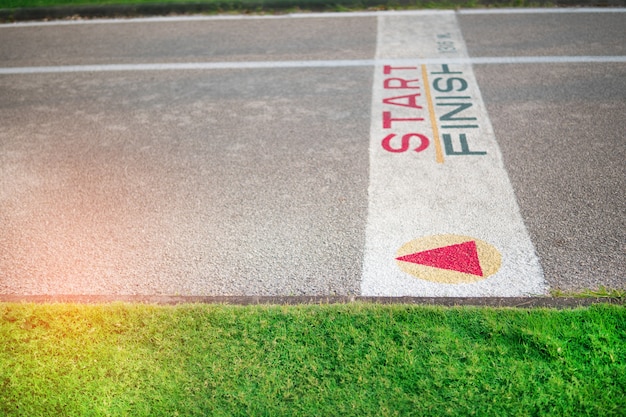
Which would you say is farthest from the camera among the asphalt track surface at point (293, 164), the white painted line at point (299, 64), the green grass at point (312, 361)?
the white painted line at point (299, 64)

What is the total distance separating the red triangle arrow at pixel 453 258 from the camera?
4.12 m

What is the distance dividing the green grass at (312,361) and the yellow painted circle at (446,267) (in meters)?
0.46

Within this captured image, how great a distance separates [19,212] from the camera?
5.13m

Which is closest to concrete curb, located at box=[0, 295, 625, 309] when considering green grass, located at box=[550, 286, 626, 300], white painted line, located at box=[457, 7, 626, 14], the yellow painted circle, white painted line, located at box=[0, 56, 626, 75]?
green grass, located at box=[550, 286, 626, 300]

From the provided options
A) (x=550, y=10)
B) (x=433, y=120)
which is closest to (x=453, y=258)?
(x=433, y=120)

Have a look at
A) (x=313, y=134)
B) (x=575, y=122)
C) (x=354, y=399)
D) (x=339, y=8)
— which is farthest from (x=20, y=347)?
(x=339, y=8)

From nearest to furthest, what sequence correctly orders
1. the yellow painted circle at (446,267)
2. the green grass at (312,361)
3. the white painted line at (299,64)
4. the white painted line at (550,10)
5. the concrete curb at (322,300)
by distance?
the green grass at (312,361) → the concrete curb at (322,300) → the yellow painted circle at (446,267) → the white painted line at (299,64) → the white painted line at (550,10)

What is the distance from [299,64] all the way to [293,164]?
9.39 feet

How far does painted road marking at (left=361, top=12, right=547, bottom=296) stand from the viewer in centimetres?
404

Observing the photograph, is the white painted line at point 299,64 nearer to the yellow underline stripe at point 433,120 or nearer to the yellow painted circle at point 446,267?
the yellow underline stripe at point 433,120

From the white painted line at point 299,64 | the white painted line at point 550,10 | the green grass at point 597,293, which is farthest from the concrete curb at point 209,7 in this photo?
the green grass at point 597,293

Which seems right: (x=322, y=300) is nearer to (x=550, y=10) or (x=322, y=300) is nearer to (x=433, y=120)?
(x=433, y=120)

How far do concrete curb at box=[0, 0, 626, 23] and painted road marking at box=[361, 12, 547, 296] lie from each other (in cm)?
281

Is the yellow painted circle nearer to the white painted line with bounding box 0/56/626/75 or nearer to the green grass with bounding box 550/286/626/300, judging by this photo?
the green grass with bounding box 550/286/626/300
